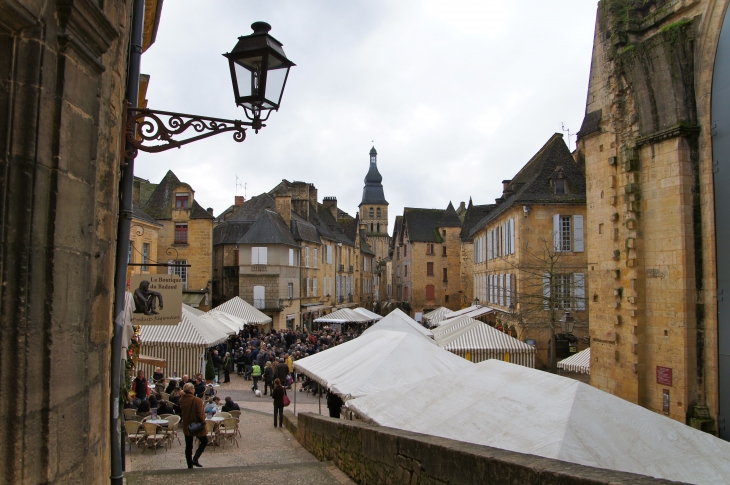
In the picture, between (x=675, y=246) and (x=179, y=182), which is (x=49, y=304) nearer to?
(x=675, y=246)

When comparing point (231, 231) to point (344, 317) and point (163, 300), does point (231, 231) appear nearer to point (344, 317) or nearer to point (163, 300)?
point (344, 317)

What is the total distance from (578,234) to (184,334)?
49.8 ft

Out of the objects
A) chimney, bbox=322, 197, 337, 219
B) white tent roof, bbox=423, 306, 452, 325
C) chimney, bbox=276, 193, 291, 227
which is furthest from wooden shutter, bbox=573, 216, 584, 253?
chimney, bbox=322, 197, 337, 219

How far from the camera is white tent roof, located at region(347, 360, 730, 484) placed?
4641 millimetres

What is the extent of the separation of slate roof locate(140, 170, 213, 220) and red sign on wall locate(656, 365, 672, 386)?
26.4 m

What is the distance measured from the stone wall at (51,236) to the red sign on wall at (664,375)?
32.8 feet

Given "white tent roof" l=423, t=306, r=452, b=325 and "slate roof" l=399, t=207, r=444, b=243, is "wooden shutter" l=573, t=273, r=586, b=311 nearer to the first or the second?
"white tent roof" l=423, t=306, r=452, b=325

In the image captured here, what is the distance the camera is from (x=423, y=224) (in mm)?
54281

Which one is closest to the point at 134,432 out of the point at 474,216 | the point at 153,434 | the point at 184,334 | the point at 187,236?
the point at 153,434

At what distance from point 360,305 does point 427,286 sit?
24.7 feet

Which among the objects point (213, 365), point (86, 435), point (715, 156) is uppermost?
point (715, 156)

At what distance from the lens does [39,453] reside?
261cm

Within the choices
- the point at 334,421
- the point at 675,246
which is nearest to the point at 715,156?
the point at 675,246

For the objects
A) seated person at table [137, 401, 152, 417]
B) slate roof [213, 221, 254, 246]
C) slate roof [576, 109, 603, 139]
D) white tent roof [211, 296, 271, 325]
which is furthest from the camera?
slate roof [213, 221, 254, 246]
